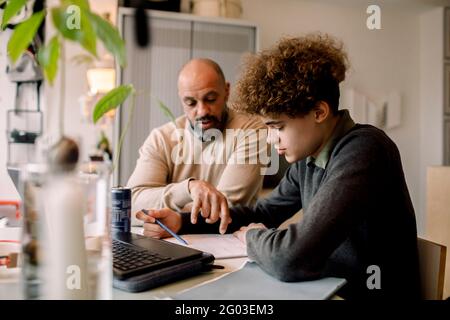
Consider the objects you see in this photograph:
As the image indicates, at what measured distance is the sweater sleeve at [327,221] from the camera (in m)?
0.62

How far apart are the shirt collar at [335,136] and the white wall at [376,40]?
0.50 ft

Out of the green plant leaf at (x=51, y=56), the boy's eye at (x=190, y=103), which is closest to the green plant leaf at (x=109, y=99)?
the green plant leaf at (x=51, y=56)

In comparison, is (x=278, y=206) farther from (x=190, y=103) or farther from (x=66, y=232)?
(x=66, y=232)

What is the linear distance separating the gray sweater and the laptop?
117 millimetres

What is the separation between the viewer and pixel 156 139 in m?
1.40

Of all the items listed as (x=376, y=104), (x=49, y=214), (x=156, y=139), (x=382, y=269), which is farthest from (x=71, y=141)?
(x=156, y=139)

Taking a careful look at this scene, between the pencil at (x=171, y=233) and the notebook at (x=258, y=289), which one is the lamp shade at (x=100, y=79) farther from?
the notebook at (x=258, y=289)

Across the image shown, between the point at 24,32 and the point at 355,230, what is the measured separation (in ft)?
2.13

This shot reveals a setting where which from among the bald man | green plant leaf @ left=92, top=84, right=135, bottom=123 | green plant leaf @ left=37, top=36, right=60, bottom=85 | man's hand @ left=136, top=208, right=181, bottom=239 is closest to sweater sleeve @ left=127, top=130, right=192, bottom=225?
the bald man

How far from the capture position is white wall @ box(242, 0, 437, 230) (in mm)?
852

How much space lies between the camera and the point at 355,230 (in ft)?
2.52

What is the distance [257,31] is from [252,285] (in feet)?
2.21

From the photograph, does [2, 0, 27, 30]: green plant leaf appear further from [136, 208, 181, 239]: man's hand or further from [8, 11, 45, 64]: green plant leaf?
[136, 208, 181, 239]: man's hand
